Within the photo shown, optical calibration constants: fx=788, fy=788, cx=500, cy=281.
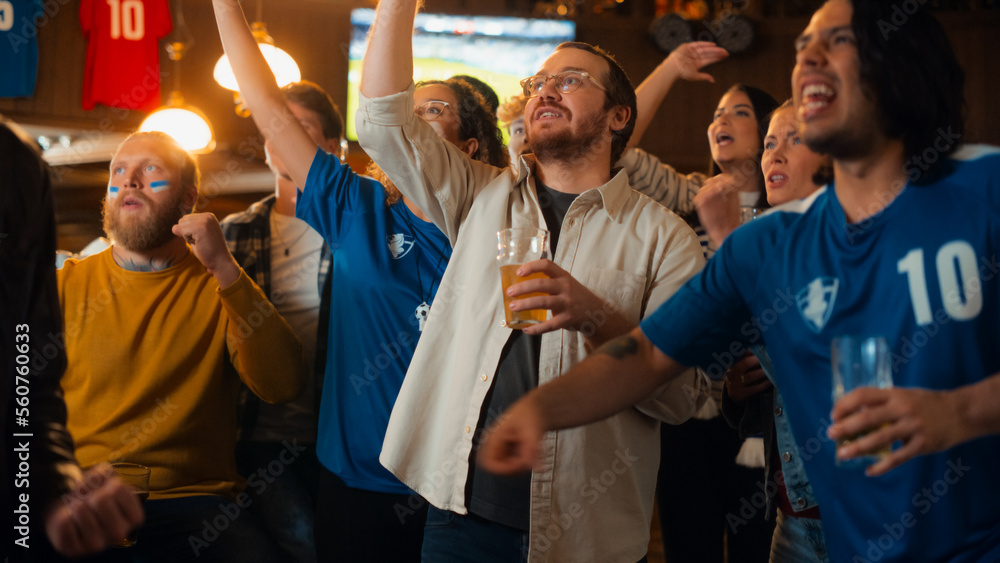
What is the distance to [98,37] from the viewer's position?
18.9 ft

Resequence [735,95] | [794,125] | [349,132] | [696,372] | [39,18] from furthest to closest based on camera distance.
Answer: [349,132] → [39,18] → [735,95] → [794,125] → [696,372]

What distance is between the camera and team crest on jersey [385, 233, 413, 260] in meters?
2.08

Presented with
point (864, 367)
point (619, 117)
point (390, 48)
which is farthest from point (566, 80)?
point (864, 367)

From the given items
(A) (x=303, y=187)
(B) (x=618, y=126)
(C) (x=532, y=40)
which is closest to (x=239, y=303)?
(A) (x=303, y=187)

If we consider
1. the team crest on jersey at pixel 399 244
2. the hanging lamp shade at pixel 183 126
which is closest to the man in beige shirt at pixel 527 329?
the team crest on jersey at pixel 399 244

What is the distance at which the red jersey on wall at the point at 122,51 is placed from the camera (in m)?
5.74

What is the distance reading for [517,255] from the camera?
60.4 inches

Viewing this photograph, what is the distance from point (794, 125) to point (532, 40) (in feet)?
17.0

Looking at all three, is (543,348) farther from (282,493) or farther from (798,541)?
(282,493)

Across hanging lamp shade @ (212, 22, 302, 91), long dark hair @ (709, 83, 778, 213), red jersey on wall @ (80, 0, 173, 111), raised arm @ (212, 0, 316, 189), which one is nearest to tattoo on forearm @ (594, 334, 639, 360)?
raised arm @ (212, 0, 316, 189)

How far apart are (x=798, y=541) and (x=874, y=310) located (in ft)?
2.14

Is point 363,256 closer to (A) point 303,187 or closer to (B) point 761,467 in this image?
(A) point 303,187

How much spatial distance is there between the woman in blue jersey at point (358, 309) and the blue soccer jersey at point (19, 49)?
14.5ft

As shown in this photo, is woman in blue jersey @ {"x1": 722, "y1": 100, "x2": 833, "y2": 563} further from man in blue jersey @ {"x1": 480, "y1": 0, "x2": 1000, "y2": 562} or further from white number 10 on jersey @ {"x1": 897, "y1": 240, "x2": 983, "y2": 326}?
white number 10 on jersey @ {"x1": 897, "y1": 240, "x2": 983, "y2": 326}
